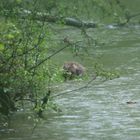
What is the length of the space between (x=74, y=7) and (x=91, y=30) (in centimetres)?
1202

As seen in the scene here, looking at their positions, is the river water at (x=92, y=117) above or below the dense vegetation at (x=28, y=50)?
below

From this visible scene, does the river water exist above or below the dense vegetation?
below

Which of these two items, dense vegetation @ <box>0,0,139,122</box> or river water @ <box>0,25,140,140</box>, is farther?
dense vegetation @ <box>0,0,139,122</box>

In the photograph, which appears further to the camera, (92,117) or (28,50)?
(92,117)

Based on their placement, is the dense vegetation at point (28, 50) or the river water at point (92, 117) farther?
the dense vegetation at point (28, 50)

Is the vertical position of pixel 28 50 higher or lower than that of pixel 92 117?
higher

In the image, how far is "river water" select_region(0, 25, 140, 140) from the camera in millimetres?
8758

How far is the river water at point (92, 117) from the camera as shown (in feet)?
28.7

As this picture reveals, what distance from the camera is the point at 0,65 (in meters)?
8.95

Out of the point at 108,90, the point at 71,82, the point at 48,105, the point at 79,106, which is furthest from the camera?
the point at 71,82

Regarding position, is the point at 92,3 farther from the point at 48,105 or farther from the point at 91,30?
the point at 91,30

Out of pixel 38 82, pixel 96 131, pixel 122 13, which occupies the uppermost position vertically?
pixel 122 13

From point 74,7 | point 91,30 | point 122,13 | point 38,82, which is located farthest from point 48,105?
point 91,30

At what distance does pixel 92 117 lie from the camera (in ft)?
31.9
